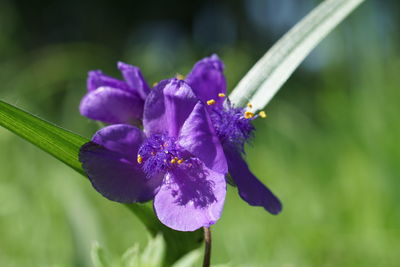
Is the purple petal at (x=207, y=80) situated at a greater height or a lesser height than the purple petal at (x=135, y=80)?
greater

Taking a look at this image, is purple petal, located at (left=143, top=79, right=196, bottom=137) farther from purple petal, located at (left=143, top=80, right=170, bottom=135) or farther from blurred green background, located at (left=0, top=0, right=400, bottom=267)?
blurred green background, located at (left=0, top=0, right=400, bottom=267)

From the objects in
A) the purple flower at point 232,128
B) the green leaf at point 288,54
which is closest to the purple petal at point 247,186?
the purple flower at point 232,128

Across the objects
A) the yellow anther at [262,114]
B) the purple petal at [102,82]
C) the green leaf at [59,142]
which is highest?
the yellow anther at [262,114]

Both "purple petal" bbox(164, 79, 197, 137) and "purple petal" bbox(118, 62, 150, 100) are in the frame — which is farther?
"purple petal" bbox(118, 62, 150, 100)

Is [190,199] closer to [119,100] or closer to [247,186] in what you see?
[247,186]

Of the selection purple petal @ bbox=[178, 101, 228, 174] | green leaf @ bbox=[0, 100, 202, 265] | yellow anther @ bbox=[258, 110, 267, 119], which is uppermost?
A: yellow anther @ bbox=[258, 110, 267, 119]

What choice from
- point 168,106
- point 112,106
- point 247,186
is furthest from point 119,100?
point 247,186

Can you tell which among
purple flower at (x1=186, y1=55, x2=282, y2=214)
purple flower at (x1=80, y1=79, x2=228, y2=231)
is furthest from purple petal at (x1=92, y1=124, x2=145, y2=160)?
purple flower at (x1=186, y1=55, x2=282, y2=214)

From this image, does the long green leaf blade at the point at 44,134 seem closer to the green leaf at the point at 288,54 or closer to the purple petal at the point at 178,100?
the purple petal at the point at 178,100
